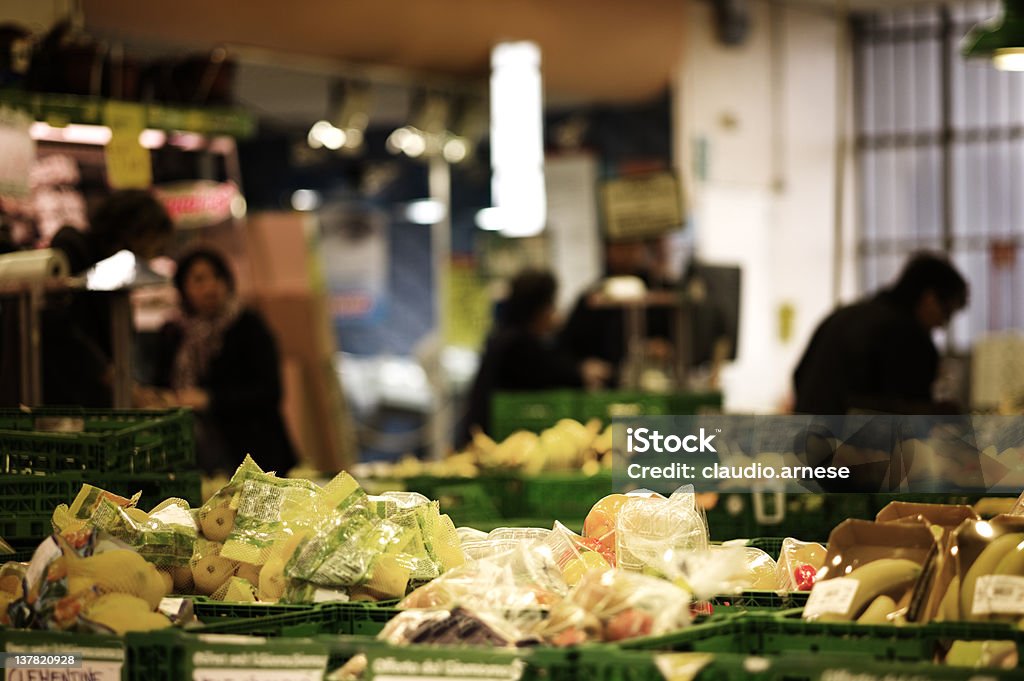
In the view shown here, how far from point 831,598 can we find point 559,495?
232cm

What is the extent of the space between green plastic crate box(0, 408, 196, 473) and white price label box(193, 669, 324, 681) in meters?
1.08

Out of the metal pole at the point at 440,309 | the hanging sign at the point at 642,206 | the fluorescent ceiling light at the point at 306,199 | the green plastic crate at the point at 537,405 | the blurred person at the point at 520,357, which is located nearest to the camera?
the green plastic crate at the point at 537,405

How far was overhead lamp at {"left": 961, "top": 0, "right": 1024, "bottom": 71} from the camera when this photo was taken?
189 inches

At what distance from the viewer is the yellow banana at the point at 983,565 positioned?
1963 millimetres

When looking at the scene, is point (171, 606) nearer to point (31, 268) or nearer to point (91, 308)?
point (31, 268)

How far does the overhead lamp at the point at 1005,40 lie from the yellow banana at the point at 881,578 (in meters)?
3.26

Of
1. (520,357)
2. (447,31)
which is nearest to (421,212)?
(447,31)

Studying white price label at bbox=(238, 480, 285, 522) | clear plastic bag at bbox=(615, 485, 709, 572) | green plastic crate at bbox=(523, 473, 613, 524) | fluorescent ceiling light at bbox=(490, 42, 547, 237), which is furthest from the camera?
fluorescent ceiling light at bbox=(490, 42, 547, 237)

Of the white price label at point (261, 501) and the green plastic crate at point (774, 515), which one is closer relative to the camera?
the white price label at point (261, 501)

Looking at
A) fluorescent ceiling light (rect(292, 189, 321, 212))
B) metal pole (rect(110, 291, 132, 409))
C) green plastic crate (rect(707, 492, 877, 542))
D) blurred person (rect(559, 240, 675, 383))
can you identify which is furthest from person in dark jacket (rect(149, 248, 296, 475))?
fluorescent ceiling light (rect(292, 189, 321, 212))

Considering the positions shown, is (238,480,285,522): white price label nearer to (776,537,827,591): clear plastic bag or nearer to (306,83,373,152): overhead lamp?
(776,537,827,591): clear plastic bag

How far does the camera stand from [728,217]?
10.5m

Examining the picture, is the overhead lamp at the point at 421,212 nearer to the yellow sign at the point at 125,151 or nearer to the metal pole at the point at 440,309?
the metal pole at the point at 440,309

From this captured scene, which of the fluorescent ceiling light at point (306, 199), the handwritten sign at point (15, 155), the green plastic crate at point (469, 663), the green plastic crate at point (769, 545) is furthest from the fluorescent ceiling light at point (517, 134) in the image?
the green plastic crate at point (469, 663)
